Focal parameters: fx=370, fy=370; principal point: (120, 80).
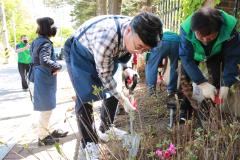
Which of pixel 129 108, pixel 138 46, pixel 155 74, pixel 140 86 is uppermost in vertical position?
pixel 138 46

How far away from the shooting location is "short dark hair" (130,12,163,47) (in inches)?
107

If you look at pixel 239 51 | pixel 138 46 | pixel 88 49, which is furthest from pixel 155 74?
pixel 138 46

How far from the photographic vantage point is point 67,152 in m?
4.21

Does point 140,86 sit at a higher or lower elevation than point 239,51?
lower

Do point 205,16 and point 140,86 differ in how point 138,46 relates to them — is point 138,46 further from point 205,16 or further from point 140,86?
point 140,86

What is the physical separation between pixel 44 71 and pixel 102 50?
1.64 m

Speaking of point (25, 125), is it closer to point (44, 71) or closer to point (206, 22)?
point (44, 71)

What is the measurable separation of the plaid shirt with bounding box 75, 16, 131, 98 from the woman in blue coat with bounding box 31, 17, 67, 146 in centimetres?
124

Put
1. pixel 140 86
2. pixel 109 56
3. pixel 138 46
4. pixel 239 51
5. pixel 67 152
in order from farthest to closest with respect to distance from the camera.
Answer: pixel 140 86 → pixel 67 152 → pixel 239 51 → pixel 109 56 → pixel 138 46

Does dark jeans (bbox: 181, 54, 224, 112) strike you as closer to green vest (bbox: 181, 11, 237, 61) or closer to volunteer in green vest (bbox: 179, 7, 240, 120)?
volunteer in green vest (bbox: 179, 7, 240, 120)

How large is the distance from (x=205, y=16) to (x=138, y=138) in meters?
1.24

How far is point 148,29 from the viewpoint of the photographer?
8.89 feet

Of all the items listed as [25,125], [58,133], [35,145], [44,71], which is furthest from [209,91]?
[25,125]

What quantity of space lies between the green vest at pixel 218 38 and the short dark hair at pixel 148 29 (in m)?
1.02
